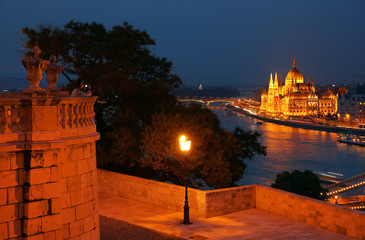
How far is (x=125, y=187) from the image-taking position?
36.6ft

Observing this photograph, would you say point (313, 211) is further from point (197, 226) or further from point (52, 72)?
point (52, 72)

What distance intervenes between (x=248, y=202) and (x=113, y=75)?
620cm

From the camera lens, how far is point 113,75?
45.5 feet

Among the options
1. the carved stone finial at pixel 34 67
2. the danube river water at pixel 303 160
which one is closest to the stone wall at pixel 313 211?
the carved stone finial at pixel 34 67

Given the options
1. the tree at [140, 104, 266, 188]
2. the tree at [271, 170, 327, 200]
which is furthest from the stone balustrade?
the tree at [271, 170, 327, 200]

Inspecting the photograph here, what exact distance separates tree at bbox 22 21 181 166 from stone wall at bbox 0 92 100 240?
23.7 feet

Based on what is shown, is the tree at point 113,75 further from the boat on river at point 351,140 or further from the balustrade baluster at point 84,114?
the boat on river at point 351,140

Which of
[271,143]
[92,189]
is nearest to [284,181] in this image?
[92,189]

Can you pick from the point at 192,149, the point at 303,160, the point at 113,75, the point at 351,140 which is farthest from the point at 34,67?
the point at 351,140

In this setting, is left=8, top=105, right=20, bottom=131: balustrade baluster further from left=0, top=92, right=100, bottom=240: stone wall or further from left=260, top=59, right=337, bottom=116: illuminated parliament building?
left=260, top=59, right=337, bottom=116: illuminated parliament building

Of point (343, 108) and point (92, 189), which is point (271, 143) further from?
point (343, 108)

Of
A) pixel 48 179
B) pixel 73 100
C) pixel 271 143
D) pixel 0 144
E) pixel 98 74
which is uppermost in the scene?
pixel 98 74

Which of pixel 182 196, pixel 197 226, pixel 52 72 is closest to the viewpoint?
pixel 52 72

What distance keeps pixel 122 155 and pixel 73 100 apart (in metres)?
7.57
